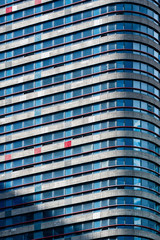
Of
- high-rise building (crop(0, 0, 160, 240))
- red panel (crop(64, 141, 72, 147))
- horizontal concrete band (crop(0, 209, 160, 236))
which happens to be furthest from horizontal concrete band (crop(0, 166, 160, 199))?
red panel (crop(64, 141, 72, 147))

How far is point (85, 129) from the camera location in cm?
18788

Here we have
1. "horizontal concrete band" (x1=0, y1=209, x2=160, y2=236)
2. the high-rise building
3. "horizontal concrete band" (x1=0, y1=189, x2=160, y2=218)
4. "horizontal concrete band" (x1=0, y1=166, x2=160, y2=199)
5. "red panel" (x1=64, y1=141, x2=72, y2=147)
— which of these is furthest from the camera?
"red panel" (x1=64, y1=141, x2=72, y2=147)

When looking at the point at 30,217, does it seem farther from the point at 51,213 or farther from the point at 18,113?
the point at 18,113

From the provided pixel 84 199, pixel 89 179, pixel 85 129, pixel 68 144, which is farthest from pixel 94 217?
pixel 85 129

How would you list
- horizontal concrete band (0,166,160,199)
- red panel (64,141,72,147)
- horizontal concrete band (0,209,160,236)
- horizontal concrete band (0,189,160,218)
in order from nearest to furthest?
horizontal concrete band (0,209,160,236)
horizontal concrete band (0,189,160,218)
horizontal concrete band (0,166,160,199)
red panel (64,141,72,147)

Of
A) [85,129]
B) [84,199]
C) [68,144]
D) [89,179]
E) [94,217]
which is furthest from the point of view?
[68,144]

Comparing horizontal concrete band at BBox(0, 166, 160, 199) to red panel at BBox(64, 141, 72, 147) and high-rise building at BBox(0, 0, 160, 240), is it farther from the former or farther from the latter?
red panel at BBox(64, 141, 72, 147)

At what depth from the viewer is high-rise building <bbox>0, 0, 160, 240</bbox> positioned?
597ft

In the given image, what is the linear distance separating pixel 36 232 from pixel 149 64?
1472 inches

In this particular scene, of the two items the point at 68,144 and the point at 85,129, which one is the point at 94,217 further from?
the point at 85,129

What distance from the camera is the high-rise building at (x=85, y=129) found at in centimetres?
18188

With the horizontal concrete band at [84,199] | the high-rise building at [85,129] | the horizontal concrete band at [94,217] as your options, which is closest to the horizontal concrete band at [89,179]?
the high-rise building at [85,129]

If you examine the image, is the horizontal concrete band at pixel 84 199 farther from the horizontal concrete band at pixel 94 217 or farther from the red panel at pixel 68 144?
the red panel at pixel 68 144

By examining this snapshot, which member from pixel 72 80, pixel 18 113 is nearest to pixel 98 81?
pixel 72 80
